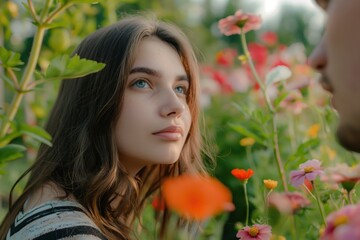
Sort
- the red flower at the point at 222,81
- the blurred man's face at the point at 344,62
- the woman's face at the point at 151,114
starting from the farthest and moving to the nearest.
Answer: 1. the red flower at the point at 222,81
2. the woman's face at the point at 151,114
3. the blurred man's face at the point at 344,62

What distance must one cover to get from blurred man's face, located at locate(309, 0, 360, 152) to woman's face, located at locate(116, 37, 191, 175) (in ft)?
1.94

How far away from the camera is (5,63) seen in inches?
37.9

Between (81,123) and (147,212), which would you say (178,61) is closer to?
(81,123)

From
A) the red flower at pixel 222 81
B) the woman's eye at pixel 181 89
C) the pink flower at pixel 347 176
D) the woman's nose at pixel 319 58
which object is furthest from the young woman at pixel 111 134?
the red flower at pixel 222 81

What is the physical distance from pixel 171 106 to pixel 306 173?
35cm

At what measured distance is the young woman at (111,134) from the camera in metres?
1.38

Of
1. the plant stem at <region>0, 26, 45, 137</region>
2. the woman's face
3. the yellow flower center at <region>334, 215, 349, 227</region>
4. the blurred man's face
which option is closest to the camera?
the yellow flower center at <region>334, 215, 349, 227</region>

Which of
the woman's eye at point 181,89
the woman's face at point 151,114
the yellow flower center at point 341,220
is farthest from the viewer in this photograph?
the woman's eye at point 181,89

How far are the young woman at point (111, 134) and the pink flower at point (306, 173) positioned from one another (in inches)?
12.4

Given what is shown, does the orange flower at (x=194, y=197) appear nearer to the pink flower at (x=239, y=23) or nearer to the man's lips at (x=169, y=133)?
the man's lips at (x=169, y=133)

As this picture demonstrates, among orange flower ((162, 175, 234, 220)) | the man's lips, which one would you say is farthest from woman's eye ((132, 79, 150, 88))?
orange flower ((162, 175, 234, 220))

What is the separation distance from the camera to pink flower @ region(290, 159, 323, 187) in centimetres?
117

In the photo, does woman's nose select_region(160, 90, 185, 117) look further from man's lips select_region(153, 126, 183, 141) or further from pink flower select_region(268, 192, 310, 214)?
pink flower select_region(268, 192, 310, 214)

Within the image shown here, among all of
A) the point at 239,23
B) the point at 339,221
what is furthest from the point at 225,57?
the point at 339,221
